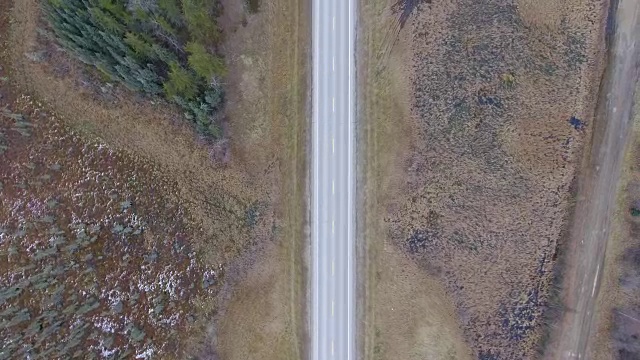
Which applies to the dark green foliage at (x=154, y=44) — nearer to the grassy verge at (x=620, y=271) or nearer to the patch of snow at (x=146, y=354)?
the patch of snow at (x=146, y=354)

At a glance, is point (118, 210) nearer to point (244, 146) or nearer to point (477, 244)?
point (244, 146)

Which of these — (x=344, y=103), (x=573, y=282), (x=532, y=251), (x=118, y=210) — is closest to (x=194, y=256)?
(x=118, y=210)

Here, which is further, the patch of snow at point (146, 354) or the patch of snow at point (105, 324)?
the patch of snow at point (105, 324)

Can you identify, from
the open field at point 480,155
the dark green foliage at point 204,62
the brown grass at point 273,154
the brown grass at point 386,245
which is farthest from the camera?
the brown grass at point 273,154

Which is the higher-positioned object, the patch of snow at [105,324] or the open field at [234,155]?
the open field at [234,155]

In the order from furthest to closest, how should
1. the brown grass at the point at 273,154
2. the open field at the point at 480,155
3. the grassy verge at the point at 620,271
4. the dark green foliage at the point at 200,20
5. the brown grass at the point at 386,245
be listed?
1. the brown grass at the point at 273,154
2. the brown grass at the point at 386,245
3. the open field at the point at 480,155
4. the grassy verge at the point at 620,271
5. the dark green foliage at the point at 200,20

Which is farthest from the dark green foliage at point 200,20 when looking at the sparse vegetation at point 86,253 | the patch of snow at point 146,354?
the patch of snow at point 146,354

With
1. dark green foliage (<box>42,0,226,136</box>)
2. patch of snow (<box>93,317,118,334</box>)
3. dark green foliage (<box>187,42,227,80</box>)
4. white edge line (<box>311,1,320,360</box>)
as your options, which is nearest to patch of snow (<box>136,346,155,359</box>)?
patch of snow (<box>93,317,118,334</box>)

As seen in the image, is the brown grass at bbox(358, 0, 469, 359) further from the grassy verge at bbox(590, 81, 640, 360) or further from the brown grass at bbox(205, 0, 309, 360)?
the grassy verge at bbox(590, 81, 640, 360)
